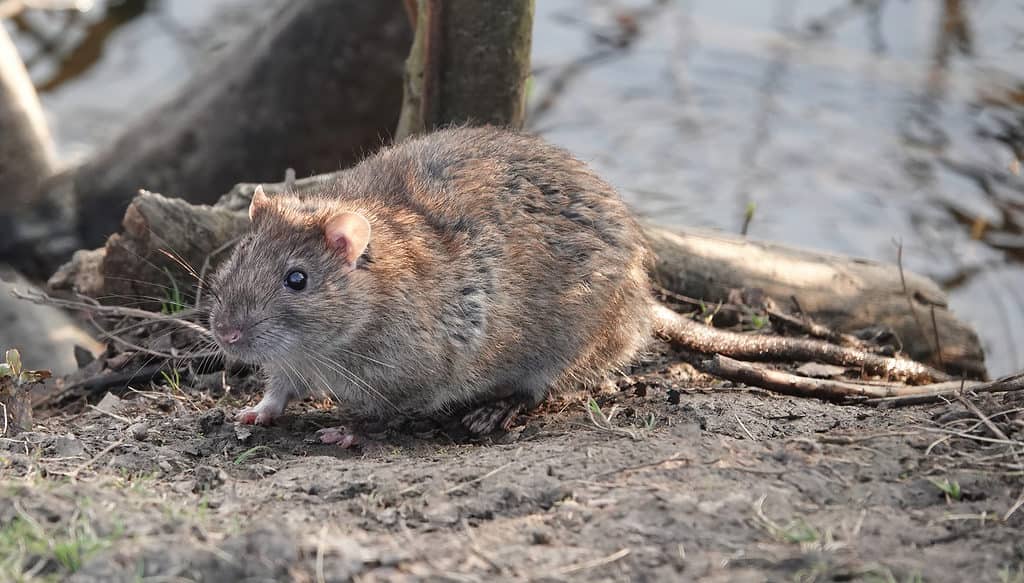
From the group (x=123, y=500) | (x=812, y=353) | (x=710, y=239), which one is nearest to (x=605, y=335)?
(x=812, y=353)

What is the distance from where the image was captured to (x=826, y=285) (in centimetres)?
714

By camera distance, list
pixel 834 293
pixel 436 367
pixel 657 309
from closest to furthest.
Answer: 1. pixel 436 367
2. pixel 657 309
3. pixel 834 293

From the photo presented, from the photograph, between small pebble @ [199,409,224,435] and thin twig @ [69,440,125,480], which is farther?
small pebble @ [199,409,224,435]

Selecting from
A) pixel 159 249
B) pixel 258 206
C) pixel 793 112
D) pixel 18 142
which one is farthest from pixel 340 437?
pixel 793 112

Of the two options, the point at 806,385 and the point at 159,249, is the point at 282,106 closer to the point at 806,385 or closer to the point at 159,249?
the point at 159,249

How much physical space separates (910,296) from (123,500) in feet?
16.4

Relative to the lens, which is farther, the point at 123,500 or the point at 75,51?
the point at 75,51

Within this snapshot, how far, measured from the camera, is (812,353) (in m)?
6.21

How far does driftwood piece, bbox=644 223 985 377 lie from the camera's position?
6.89 metres

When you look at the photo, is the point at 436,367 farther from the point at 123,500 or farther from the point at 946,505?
the point at 946,505

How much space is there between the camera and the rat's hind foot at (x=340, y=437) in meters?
5.20

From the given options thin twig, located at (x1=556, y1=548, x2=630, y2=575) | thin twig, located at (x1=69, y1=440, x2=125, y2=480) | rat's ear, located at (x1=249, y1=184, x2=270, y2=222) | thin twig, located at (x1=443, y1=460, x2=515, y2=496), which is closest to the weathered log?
rat's ear, located at (x1=249, y1=184, x2=270, y2=222)

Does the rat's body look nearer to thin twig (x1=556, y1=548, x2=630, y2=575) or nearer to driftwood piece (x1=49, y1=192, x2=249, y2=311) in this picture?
driftwood piece (x1=49, y1=192, x2=249, y2=311)

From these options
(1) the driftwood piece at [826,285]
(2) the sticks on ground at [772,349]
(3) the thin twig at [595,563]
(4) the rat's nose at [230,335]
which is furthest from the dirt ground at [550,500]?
(1) the driftwood piece at [826,285]
